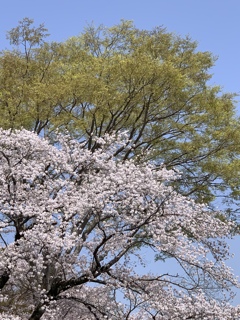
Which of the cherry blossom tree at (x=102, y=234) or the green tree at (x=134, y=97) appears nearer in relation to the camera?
the cherry blossom tree at (x=102, y=234)

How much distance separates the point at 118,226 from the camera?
436 inches

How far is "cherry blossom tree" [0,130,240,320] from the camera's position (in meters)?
10.8

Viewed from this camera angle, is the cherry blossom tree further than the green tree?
No

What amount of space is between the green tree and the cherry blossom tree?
160 inches

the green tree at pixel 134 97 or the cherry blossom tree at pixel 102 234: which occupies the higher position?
the green tree at pixel 134 97

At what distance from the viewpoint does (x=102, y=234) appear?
11.7 meters

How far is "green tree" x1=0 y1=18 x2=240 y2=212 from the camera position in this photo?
1589cm

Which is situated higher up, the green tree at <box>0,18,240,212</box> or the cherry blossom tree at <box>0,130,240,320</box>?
the green tree at <box>0,18,240,212</box>

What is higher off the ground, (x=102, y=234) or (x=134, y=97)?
(x=134, y=97)

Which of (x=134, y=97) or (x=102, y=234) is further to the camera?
(x=134, y=97)

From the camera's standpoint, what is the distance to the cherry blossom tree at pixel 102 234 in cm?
1076

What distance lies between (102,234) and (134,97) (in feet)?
19.1

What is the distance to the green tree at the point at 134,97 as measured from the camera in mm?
15891

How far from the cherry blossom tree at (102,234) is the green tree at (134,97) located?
4.06m
